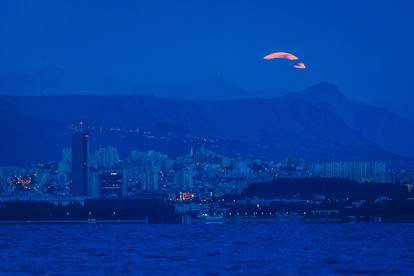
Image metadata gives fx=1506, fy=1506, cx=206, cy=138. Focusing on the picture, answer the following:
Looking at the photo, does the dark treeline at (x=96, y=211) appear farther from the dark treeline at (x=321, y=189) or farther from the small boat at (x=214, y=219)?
the dark treeline at (x=321, y=189)

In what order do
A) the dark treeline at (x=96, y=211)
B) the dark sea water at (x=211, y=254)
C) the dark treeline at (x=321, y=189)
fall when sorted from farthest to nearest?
the dark treeline at (x=321, y=189) < the dark treeline at (x=96, y=211) < the dark sea water at (x=211, y=254)

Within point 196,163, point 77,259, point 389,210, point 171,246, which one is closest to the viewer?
point 77,259

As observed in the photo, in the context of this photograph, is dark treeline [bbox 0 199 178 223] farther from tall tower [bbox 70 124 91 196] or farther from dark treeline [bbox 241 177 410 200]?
dark treeline [bbox 241 177 410 200]

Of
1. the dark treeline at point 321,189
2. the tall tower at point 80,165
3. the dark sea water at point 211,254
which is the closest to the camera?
the dark sea water at point 211,254

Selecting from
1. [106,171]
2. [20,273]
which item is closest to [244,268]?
[20,273]

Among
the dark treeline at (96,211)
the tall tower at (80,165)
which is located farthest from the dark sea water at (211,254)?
the tall tower at (80,165)

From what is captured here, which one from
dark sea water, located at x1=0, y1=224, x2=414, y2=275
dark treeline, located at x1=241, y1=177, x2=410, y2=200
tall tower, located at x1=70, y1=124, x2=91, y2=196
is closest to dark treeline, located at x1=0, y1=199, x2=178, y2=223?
tall tower, located at x1=70, y1=124, x2=91, y2=196

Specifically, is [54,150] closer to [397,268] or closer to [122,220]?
[122,220]
